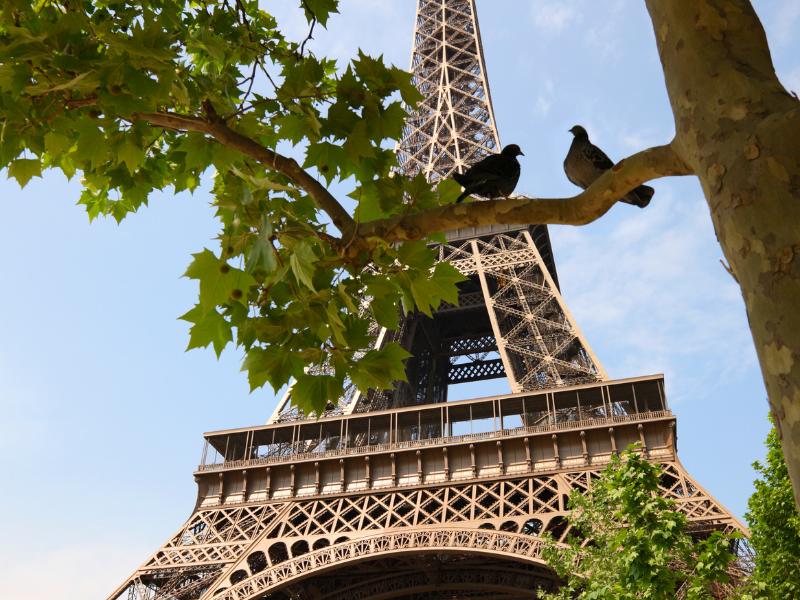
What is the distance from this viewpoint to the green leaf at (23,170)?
4.16 meters

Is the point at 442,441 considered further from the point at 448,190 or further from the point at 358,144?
the point at 358,144

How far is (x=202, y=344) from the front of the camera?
3.37m

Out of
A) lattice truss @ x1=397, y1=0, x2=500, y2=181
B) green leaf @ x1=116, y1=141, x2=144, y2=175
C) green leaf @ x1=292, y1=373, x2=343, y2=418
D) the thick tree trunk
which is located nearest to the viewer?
the thick tree trunk

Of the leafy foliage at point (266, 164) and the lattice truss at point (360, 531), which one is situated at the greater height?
the lattice truss at point (360, 531)

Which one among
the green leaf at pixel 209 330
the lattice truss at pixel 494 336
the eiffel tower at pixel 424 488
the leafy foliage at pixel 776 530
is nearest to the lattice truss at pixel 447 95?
the lattice truss at pixel 494 336

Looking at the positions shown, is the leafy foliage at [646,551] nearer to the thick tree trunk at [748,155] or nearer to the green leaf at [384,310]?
the green leaf at [384,310]

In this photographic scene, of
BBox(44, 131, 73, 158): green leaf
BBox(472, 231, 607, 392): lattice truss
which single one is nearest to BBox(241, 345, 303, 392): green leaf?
BBox(44, 131, 73, 158): green leaf

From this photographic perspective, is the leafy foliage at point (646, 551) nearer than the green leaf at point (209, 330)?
No

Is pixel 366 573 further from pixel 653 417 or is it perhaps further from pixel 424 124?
A: pixel 424 124

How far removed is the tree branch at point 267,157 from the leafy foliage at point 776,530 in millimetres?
12614

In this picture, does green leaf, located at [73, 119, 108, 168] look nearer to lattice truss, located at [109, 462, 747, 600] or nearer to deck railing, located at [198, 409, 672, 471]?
lattice truss, located at [109, 462, 747, 600]

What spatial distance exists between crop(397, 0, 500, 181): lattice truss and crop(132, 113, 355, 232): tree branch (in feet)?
107

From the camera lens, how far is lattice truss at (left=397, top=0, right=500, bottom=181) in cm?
3872

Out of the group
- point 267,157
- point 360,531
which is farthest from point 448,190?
point 360,531
